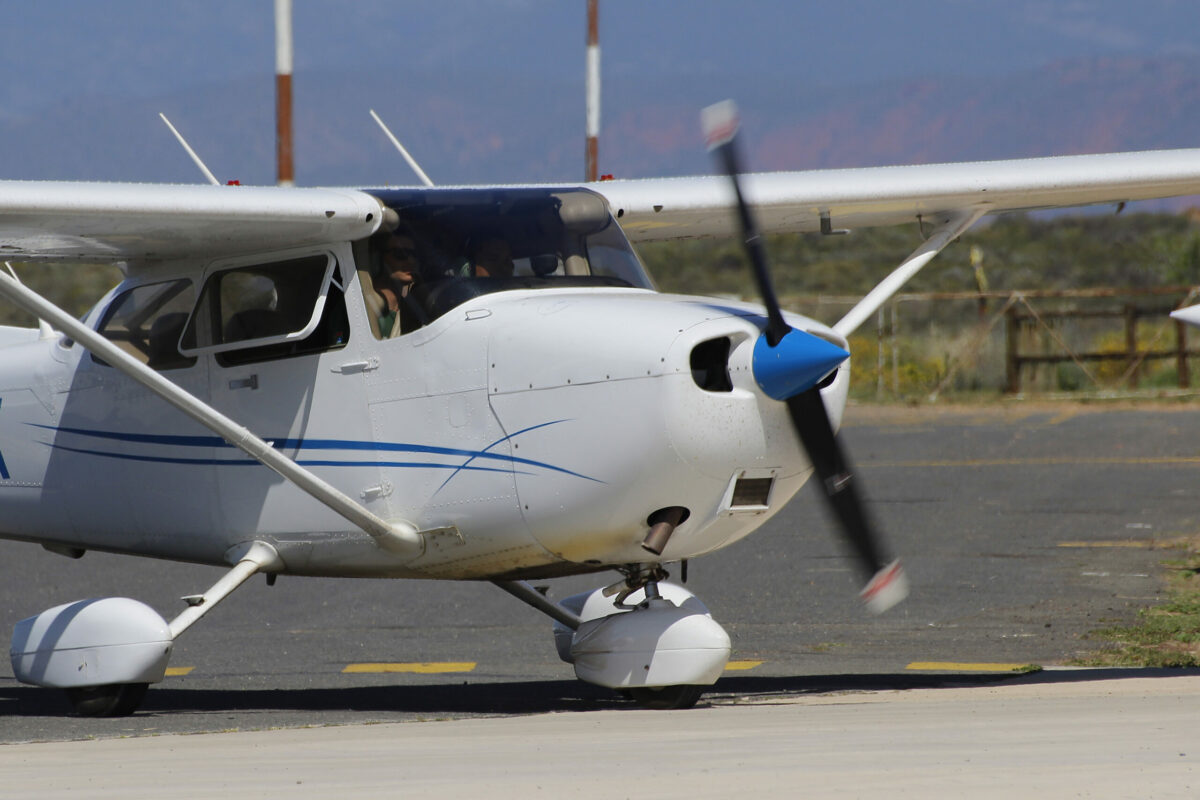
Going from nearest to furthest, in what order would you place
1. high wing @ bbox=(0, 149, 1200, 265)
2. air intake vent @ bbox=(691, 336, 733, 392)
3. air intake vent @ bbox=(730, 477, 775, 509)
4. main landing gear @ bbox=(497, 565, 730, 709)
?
Answer: 1. air intake vent @ bbox=(691, 336, 733, 392)
2. air intake vent @ bbox=(730, 477, 775, 509)
3. main landing gear @ bbox=(497, 565, 730, 709)
4. high wing @ bbox=(0, 149, 1200, 265)

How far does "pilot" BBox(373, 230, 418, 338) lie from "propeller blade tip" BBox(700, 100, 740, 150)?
1562 mm

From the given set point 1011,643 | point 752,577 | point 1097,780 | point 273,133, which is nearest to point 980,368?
point 273,133

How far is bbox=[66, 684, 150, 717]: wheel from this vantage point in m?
8.80

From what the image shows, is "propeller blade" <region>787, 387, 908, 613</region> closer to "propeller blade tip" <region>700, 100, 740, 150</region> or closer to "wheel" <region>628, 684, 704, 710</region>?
"wheel" <region>628, 684, 704, 710</region>

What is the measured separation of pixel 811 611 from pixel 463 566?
4.75m

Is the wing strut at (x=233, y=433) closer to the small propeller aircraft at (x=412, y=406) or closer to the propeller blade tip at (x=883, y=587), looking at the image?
the small propeller aircraft at (x=412, y=406)

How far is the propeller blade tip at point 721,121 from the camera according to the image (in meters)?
8.13

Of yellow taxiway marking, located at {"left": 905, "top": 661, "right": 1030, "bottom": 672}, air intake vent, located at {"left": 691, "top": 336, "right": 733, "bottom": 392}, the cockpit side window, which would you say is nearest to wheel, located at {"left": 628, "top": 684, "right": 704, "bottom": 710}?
air intake vent, located at {"left": 691, "top": 336, "right": 733, "bottom": 392}

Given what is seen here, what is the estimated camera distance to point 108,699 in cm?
880

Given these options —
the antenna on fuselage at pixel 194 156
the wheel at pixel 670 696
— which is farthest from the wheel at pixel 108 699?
the antenna on fuselage at pixel 194 156

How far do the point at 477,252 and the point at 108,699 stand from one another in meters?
2.88

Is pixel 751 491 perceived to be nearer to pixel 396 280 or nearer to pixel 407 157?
pixel 396 280

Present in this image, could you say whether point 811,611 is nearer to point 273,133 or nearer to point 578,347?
point 578,347

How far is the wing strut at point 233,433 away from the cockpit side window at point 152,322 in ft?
2.27
